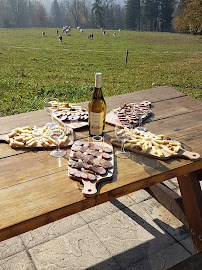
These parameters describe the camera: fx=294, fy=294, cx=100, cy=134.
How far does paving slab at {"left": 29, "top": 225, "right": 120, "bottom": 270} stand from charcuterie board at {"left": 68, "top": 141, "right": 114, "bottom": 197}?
1061 millimetres

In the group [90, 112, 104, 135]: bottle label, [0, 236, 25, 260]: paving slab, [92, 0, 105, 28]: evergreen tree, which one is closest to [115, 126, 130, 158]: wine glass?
[90, 112, 104, 135]: bottle label

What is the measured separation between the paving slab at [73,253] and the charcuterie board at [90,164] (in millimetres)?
1061

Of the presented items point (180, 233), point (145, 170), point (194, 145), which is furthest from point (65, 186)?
point (180, 233)

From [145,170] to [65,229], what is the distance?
Answer: 4.33ft

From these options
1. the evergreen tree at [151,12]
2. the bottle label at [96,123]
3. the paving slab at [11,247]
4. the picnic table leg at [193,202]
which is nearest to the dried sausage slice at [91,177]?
the bottle label at [96,123]

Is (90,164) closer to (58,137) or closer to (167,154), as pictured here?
(58,137)

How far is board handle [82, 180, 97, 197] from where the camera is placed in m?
1.54

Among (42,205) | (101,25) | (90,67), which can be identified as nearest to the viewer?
(42,205)

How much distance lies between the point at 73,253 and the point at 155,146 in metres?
1.22

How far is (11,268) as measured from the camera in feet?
7.81

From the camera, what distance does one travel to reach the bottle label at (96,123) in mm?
2129

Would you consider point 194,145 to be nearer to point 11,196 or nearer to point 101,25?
point 11,196

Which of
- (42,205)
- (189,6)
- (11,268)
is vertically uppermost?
(189,6)

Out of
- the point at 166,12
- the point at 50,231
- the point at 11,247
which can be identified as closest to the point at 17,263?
the point at 11,247
